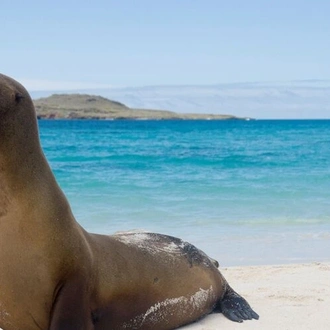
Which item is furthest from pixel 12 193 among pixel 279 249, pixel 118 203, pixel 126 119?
pixel 126 119

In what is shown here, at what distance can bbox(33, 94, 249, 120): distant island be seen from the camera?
12488 cm

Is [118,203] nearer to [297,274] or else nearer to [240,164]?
[297,274]

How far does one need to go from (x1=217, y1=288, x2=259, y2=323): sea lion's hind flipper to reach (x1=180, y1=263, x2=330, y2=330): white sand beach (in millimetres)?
60

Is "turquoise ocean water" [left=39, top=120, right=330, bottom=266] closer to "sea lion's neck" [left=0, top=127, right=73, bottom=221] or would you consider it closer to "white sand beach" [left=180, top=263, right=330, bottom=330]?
"white sand beach" [left=180, top=263, right=330, bottom=330]

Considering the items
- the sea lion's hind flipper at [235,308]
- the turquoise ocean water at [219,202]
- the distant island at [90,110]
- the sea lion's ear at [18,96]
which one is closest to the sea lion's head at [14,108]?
the sea lion's ear at [18,96]

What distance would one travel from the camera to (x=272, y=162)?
27109 millimetres

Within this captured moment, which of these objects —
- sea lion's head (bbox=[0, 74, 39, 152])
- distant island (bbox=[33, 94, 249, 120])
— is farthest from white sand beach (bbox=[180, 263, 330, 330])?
distant island (bbox=[33, 94, 249, 120])

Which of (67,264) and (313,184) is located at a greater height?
(67,264)

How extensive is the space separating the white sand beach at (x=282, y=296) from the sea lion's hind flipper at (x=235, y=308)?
0.06 metres

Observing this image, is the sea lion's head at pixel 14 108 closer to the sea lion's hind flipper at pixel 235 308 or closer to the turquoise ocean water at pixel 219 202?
the sea lion's hind flipper at pixel 235 308

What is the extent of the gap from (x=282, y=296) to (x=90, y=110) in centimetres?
12497

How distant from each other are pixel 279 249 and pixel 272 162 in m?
17.8

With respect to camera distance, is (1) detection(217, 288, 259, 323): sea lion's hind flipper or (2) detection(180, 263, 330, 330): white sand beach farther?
(1) detection(217, 288, 259, 323): sea lion's hind flipper

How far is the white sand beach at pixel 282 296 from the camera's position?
18.1 ft
